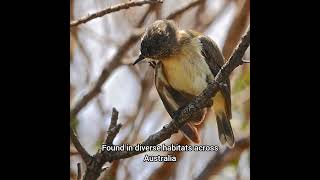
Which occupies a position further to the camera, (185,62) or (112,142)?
(185,62)

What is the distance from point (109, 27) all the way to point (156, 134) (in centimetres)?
39

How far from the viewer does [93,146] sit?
1925 mm

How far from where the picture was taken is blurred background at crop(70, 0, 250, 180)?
1916 millimetres

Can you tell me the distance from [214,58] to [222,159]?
13.3 inches

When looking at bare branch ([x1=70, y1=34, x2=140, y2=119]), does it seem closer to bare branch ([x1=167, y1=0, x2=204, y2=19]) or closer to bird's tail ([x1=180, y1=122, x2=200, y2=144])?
bare branch ([x1=167, y1=0, x2=204, y2=19])

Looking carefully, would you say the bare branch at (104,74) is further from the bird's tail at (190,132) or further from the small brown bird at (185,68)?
the bird's tail at (190,132)

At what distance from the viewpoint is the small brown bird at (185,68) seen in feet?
6.35

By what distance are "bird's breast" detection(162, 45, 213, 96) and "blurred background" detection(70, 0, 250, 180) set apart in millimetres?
94

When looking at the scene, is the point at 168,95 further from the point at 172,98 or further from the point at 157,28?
the point at 157,28

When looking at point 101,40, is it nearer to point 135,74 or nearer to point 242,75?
point 135,74

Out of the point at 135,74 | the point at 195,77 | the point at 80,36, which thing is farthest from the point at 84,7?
the point at 195,77

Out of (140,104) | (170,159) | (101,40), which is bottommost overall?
(170,159)

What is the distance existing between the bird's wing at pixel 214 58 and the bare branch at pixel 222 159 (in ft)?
0.34

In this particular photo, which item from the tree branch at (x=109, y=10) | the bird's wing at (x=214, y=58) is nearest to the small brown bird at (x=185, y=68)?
the bird's wing at (x=214, y=58)
